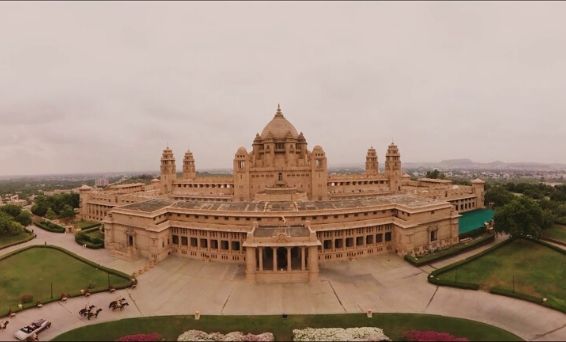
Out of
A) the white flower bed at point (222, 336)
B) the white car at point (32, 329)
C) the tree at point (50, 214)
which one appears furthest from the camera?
Answer: the tree at point (50, 214)

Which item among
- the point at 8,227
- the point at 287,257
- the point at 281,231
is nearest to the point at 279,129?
the point at 281,231

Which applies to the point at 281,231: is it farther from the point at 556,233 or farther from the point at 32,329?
the point at 556,233

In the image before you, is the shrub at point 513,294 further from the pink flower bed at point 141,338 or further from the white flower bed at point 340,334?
the pink flower bed at point 141,338

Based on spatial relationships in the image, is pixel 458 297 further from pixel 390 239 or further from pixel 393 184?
pixel 393 184

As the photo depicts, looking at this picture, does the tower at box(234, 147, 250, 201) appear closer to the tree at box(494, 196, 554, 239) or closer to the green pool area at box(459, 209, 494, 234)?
the green pool area at box(459, 209, 494, 234)

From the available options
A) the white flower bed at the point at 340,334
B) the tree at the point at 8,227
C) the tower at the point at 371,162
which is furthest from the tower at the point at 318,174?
Answer: the tree at the point at 8,227

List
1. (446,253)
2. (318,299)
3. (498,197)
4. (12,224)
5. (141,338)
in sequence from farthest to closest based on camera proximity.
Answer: (498,197) → (12,224) → (446,253) → (318,299) → (141,338)

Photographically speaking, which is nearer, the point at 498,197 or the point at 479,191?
the point at 498,197
